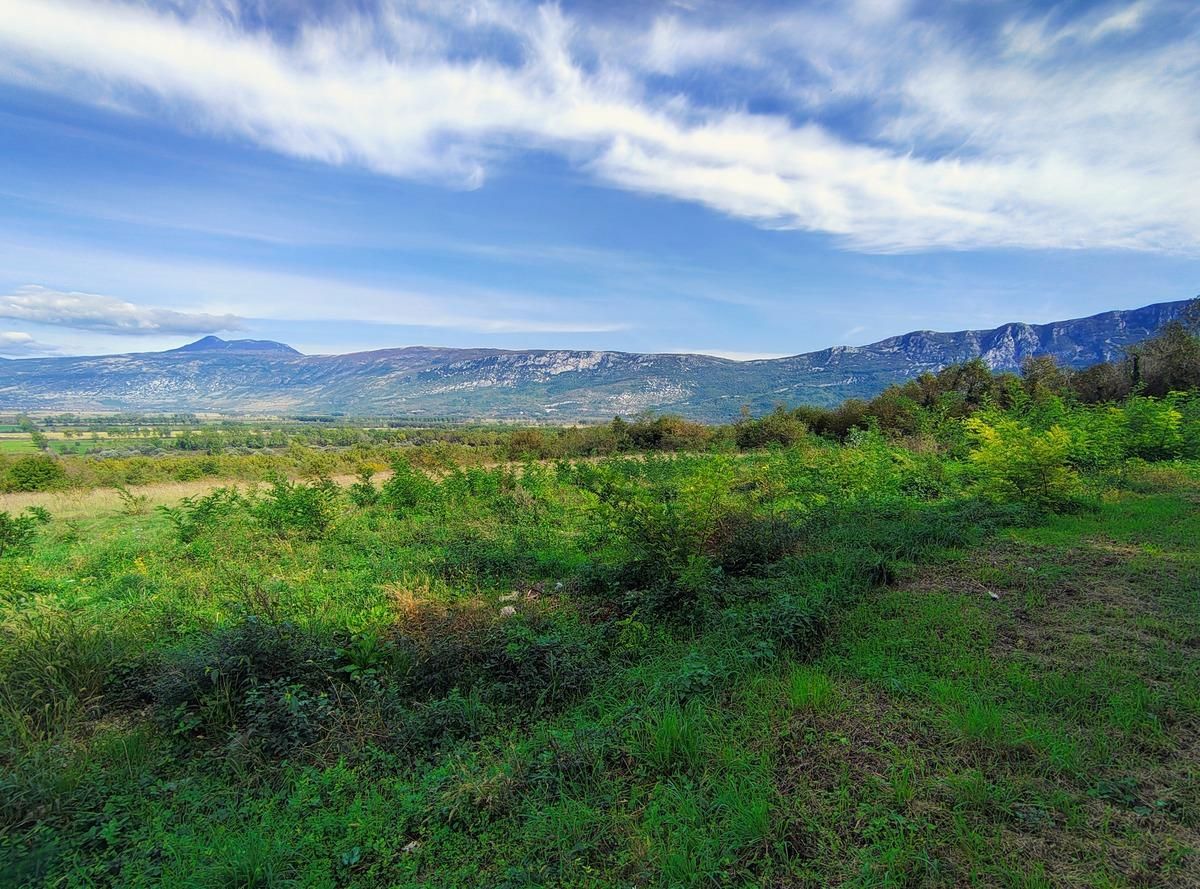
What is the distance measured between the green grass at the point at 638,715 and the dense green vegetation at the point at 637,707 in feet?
0.07

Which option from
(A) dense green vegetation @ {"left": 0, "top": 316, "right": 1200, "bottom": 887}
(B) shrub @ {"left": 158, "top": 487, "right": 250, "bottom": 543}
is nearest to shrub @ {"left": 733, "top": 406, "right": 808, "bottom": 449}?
(A) dense green vegetation @ {"left": 0, "top": 316, "right": 1200, "bottom": 887}

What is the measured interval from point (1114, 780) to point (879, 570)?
11.3 ft

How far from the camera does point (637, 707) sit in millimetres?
3746

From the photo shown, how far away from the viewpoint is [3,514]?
984cm

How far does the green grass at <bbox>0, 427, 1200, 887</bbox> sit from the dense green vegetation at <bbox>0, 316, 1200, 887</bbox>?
0.02 m

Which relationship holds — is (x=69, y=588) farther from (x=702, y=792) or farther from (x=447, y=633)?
(x=702, y=792)

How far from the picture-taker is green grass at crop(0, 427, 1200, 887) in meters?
2.58

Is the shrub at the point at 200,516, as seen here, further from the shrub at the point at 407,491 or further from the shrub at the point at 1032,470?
the shrub at the point at 1032,470

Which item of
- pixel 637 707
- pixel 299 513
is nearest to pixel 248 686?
pixel 637 707

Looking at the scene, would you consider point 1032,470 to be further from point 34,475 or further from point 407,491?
point 34,475

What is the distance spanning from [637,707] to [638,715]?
5.3 inches

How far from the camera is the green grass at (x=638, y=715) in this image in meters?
2.58

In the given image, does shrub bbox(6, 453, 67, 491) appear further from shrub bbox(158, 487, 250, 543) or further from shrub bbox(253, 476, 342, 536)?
shrub bbox(253, 476, 342, 536)

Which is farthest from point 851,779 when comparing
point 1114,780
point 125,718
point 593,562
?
point 125,718
